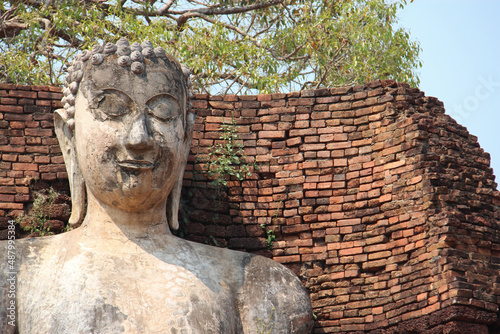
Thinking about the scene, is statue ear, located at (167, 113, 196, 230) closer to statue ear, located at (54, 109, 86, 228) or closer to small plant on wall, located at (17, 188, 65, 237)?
statue ear, located at (54, 109, 86, 228)

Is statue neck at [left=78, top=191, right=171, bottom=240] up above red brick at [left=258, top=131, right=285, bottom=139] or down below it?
below

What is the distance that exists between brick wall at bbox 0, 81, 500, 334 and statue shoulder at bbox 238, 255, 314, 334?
0.95 meters

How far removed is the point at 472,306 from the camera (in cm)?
707

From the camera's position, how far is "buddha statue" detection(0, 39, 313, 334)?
20.8ft

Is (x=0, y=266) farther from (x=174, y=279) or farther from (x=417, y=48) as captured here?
(x=417, y=48)

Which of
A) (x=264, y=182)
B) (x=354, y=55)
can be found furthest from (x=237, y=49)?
(x=264, y=182)

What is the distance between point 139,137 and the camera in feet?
21.4

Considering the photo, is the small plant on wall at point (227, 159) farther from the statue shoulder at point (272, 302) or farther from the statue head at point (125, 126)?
the statue shoulder at point (272, 302)

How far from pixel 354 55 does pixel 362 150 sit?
4197mm

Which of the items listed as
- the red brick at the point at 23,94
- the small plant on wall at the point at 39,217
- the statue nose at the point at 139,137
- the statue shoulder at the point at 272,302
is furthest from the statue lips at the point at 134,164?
the red brick at the point at 23,94

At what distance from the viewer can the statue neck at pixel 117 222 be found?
22.3ft

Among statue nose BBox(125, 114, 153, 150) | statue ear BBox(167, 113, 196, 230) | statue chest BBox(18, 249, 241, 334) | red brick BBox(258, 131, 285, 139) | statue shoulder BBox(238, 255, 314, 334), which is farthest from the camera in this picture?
red brick BBox(258, 131, 285, 139)

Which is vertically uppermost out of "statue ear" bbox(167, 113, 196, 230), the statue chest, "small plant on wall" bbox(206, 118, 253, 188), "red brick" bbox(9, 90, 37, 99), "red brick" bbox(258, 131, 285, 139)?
"red brick" bbox(9, 90, 37, 99)

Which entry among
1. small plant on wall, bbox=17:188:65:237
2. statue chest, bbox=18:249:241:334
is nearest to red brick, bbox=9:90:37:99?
small plant on wall, bbox=17:188:65:237
